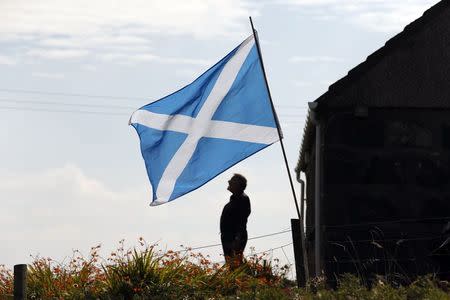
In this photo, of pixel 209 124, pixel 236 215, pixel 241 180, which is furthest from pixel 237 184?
pixel 209 124

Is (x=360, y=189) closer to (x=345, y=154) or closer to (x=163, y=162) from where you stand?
(x=345, y=154)

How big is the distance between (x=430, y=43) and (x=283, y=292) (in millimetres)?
7433

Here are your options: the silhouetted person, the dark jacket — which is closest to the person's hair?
the silhouetted person

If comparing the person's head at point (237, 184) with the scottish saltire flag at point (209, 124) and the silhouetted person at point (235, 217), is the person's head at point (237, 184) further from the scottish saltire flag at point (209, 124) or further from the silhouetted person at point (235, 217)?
the scottish saltire flag at point (209, 124)

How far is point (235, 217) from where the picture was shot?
1538cm

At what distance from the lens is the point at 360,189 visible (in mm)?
17094

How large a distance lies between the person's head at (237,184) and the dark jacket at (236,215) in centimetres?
9

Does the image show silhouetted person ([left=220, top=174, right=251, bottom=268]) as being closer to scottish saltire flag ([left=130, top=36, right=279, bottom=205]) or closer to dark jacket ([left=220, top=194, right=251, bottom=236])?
dark jacket ([left=220, top=194, right=251, bottom=236])

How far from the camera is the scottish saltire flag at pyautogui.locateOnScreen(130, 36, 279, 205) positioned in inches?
531

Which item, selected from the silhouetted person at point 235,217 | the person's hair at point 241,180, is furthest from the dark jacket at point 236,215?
the person's hair at point 241,180

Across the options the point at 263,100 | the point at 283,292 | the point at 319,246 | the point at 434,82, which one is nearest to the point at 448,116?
the point at 434,82

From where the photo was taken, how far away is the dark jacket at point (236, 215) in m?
15.4

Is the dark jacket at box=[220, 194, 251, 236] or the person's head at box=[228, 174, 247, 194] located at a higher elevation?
the person's head at box=[228, 174, 247, 194]

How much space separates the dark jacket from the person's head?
0.30ft
